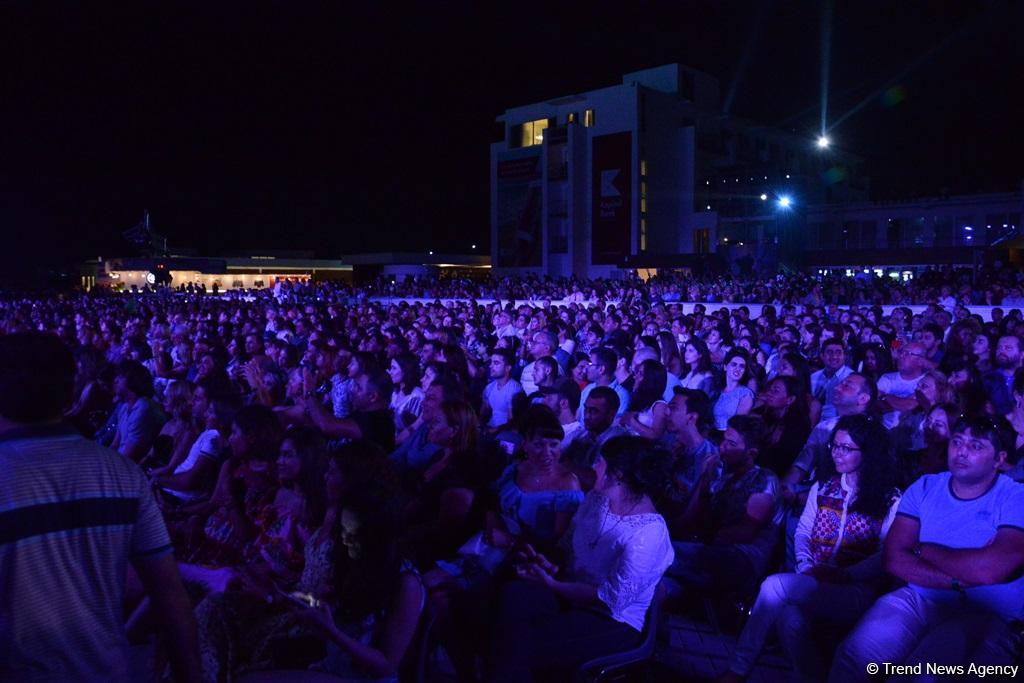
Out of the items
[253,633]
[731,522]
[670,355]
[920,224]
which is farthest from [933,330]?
[920,224]

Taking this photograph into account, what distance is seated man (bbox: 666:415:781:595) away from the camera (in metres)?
4.10

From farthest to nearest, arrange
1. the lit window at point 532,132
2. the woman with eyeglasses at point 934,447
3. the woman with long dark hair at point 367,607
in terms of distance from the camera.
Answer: the lit window at point 532,132, the woman with eyeglasses at point 934,447, the woman with long dark hair at point 367,607

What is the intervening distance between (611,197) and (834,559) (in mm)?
42982

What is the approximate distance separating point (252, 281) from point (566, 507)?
193 ft

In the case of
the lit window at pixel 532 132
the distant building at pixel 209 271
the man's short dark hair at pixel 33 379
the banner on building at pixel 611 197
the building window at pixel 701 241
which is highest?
the lit window at pixel 532 132

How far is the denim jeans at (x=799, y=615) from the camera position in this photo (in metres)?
3.42

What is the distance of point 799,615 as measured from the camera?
11.3ft

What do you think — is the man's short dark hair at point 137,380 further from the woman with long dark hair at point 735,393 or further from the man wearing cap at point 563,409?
the woman with long dark hair at point 735,393

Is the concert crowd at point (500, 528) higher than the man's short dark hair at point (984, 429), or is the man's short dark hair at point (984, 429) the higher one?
the man's short dark hair at point (984, 429)

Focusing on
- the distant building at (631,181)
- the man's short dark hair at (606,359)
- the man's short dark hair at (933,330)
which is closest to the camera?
the man's short dark hair at (606,359)

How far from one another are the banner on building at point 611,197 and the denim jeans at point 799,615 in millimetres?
41405

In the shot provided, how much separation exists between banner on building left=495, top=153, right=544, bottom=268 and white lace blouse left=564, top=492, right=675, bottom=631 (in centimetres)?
4470

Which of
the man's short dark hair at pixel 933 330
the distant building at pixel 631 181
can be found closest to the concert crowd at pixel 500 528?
the man's short dark hair at pixel 933 330

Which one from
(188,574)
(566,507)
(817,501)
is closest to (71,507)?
(188,574)
